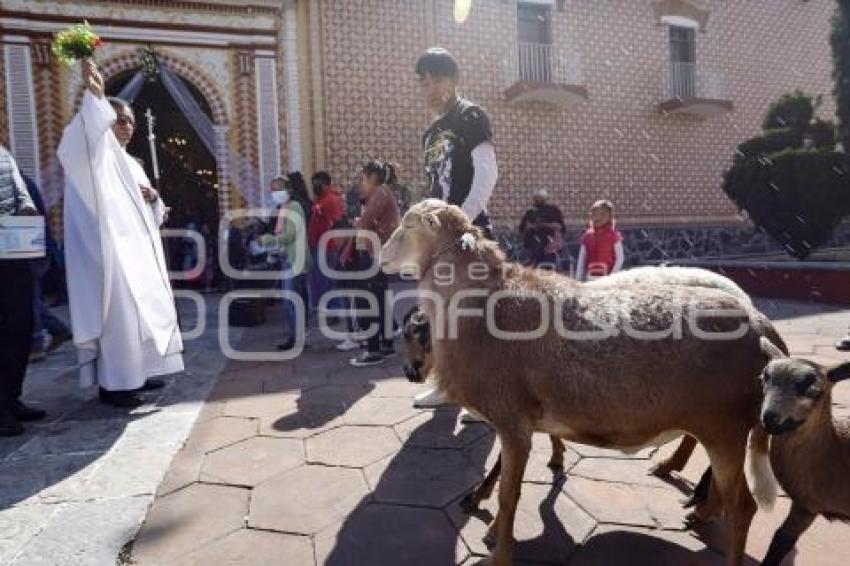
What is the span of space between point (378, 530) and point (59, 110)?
11.5 metres

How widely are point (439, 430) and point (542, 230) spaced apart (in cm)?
641

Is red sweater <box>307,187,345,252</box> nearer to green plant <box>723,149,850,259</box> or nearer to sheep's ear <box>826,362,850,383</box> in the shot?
sheep's ear <box>826,362,850,383</box>

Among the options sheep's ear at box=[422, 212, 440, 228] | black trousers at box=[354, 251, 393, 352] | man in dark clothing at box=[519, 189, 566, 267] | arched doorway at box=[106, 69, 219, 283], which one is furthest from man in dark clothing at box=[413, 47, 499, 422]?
arched doorway at box=[106, 69, 219, 283]

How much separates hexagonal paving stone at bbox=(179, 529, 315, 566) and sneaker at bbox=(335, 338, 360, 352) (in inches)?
146

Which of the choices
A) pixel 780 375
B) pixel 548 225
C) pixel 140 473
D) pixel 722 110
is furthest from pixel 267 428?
pixel 722 110

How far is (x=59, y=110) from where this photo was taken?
10461 mm

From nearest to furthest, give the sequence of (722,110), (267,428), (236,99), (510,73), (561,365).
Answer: (561,365)
(267,428)
(236,99)
(510,73)
(722,110)

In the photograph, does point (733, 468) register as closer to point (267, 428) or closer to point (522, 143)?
point (267, 428)

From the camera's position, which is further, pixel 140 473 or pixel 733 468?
pixel 140 473

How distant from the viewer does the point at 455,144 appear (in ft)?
10.8

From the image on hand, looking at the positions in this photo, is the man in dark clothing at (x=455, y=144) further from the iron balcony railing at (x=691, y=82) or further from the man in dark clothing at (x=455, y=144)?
the iron balcony railing at (x=691, y=82)

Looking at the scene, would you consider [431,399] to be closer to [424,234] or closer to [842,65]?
[424,234]

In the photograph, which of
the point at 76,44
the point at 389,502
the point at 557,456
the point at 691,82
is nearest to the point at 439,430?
the point at 557,456

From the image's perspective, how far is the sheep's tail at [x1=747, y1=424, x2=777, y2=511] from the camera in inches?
72.9
